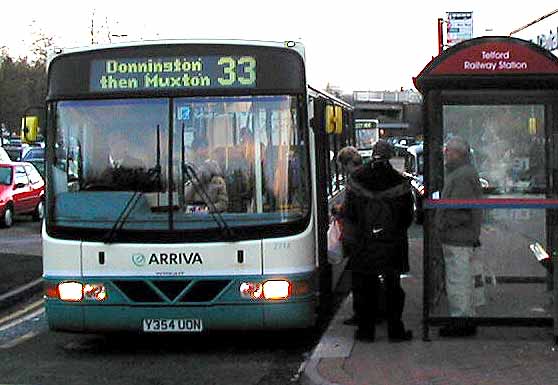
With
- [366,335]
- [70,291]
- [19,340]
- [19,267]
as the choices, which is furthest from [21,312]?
[366,335]

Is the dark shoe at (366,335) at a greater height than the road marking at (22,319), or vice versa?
the dark shoe at (366,335)

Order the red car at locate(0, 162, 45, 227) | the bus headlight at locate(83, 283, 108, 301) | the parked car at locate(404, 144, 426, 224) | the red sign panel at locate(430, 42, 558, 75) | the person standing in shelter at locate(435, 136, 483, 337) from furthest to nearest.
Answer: the red car at locate(0, 162, 45, 227) → the parked car at locate(404, 144, 426, 224) → the person standing in shelter at locate(435, 136, 483, 337) → the bus headlight at locate(83, 283, 108, 301) → the red sign panel at locate(430, 42, 558, 75)

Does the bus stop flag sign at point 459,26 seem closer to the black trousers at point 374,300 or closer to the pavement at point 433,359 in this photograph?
the pavement at point 433,359

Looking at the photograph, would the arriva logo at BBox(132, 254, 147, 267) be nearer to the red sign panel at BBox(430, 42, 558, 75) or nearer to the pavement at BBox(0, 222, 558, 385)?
the pavement at BBox(0, 222, 558, 385)

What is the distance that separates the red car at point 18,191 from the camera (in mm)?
25328

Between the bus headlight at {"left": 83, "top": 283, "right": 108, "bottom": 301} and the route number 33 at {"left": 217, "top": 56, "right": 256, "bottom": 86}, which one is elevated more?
the route number 33 at {"left": 217, "top": 56, "right": 256, "bottom": 86}

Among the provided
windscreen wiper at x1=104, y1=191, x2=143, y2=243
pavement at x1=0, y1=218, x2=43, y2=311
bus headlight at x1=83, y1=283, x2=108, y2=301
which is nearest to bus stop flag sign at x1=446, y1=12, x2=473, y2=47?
pavement at x1=0, y1=218, x2=43, y2=311

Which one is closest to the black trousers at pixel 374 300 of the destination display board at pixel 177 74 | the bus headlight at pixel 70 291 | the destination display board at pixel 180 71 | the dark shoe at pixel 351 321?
the dark shoe at pixel 351 321

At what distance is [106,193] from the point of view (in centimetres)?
908

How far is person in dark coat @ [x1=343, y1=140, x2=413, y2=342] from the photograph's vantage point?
9.17m

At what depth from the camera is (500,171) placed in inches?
374

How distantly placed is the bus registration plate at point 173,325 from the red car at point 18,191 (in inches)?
664

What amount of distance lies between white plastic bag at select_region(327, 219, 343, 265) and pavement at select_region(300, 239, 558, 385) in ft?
2.69

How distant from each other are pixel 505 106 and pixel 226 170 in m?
2.66
